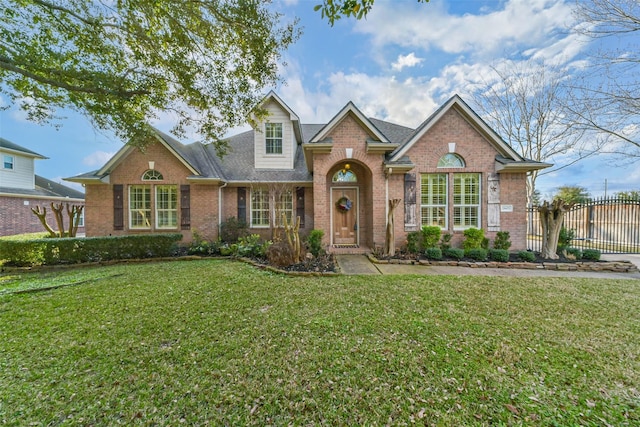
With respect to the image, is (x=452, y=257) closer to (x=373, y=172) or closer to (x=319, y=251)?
(x=373, y=172)

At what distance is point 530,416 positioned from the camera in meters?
2.21

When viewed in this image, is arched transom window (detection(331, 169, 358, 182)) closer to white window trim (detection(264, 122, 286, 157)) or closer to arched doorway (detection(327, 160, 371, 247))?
arched doorway (detection(327, 160, 371, 247))

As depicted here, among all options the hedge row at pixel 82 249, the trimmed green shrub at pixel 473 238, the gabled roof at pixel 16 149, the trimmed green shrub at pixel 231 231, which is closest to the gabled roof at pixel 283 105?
the trimmed green shrub at pixel 231 231

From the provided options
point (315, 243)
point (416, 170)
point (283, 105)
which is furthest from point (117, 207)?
point (416, 170)

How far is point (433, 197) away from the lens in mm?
9523

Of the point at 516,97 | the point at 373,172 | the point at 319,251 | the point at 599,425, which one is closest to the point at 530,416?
the point at 599,425

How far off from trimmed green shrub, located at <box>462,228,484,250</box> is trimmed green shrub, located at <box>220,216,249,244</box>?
30.8 feet

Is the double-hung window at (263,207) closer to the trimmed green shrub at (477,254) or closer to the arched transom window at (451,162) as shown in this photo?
the arched transom window at (451,162)

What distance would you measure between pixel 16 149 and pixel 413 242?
26.5 metres

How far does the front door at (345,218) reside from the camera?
34.4ft

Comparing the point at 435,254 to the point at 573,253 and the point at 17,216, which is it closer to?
the point at 573,253

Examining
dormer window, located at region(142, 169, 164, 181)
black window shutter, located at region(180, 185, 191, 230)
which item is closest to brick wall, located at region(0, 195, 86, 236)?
dormer window, located at region(142, 169, 164, 181)

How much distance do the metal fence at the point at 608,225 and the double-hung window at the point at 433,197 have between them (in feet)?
13.1

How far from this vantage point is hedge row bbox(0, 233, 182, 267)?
8164 millimetres
